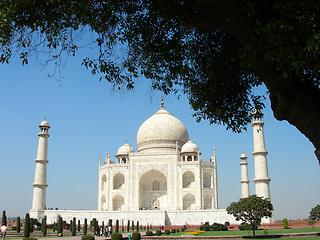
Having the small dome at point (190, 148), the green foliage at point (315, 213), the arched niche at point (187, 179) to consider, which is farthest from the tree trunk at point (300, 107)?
the arched niche at point (187, 179)

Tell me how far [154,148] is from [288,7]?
32.9 metres

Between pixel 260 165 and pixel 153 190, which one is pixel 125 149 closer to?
pixel 153 190

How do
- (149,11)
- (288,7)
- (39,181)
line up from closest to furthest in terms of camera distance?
(288,7), (149,11), (39,181)

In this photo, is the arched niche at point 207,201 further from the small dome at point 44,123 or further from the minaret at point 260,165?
the small dome at point 44,123

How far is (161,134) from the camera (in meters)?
37.5

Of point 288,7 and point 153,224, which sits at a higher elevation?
point 288,7

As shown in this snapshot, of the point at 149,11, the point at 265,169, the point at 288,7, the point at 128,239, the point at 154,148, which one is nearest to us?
the point at 288,7

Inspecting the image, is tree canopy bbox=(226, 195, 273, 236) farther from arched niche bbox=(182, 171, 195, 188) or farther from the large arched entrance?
the large arched entrance

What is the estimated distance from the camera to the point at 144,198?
115 feet

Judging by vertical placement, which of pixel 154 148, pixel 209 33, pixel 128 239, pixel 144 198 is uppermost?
pixel 154 148

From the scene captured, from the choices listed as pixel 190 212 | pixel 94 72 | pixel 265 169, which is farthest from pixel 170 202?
pixel 94 72

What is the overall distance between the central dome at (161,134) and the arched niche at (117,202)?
18.5ft

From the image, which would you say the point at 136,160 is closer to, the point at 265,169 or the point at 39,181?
the point at 39,181

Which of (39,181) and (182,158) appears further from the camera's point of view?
(182,158)
